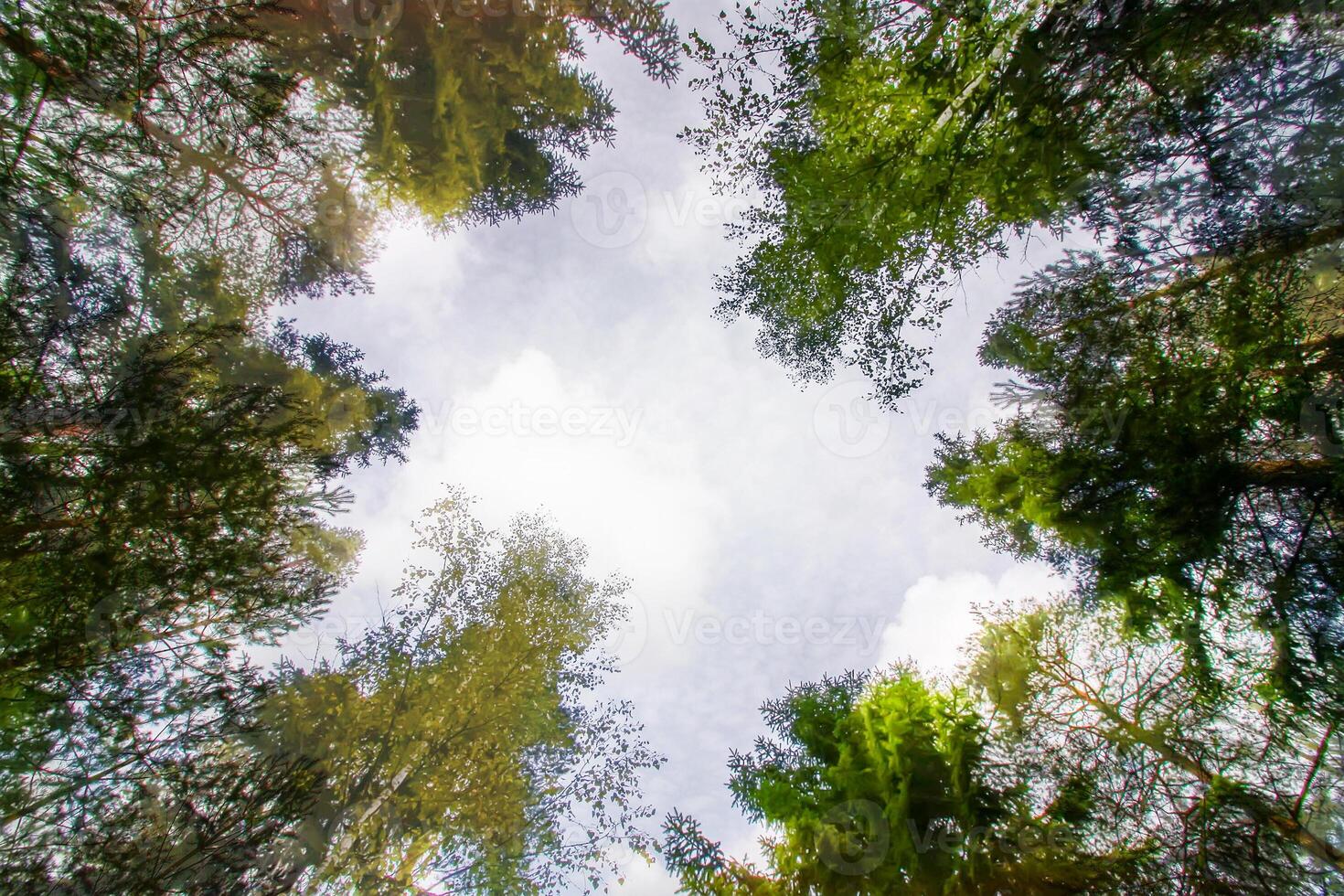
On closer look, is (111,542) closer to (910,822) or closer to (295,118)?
(295,118)

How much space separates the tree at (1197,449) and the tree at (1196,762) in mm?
528

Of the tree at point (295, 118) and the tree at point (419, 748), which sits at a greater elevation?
the tree at point (295, 118)

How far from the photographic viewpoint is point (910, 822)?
5980 millimetres

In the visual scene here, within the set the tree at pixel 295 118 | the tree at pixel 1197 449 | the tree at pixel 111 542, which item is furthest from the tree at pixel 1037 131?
the tree at pixel 111 542

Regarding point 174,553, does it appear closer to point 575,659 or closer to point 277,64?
point 277,64

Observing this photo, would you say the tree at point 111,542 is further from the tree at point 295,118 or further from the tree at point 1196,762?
the tree at point 1196,762

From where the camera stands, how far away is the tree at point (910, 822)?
5.38 metres

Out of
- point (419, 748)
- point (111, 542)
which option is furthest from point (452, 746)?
point (111, 542)

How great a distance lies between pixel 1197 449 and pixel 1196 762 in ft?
11.9

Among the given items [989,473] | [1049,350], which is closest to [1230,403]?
[1049,350]

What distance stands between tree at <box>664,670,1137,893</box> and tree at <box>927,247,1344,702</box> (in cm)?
273

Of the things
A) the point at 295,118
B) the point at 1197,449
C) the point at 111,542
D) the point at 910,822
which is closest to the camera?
the point at 111,542

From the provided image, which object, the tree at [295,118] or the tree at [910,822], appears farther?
the tree at [910,822]

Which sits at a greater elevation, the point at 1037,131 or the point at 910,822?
the point at 1037,131
